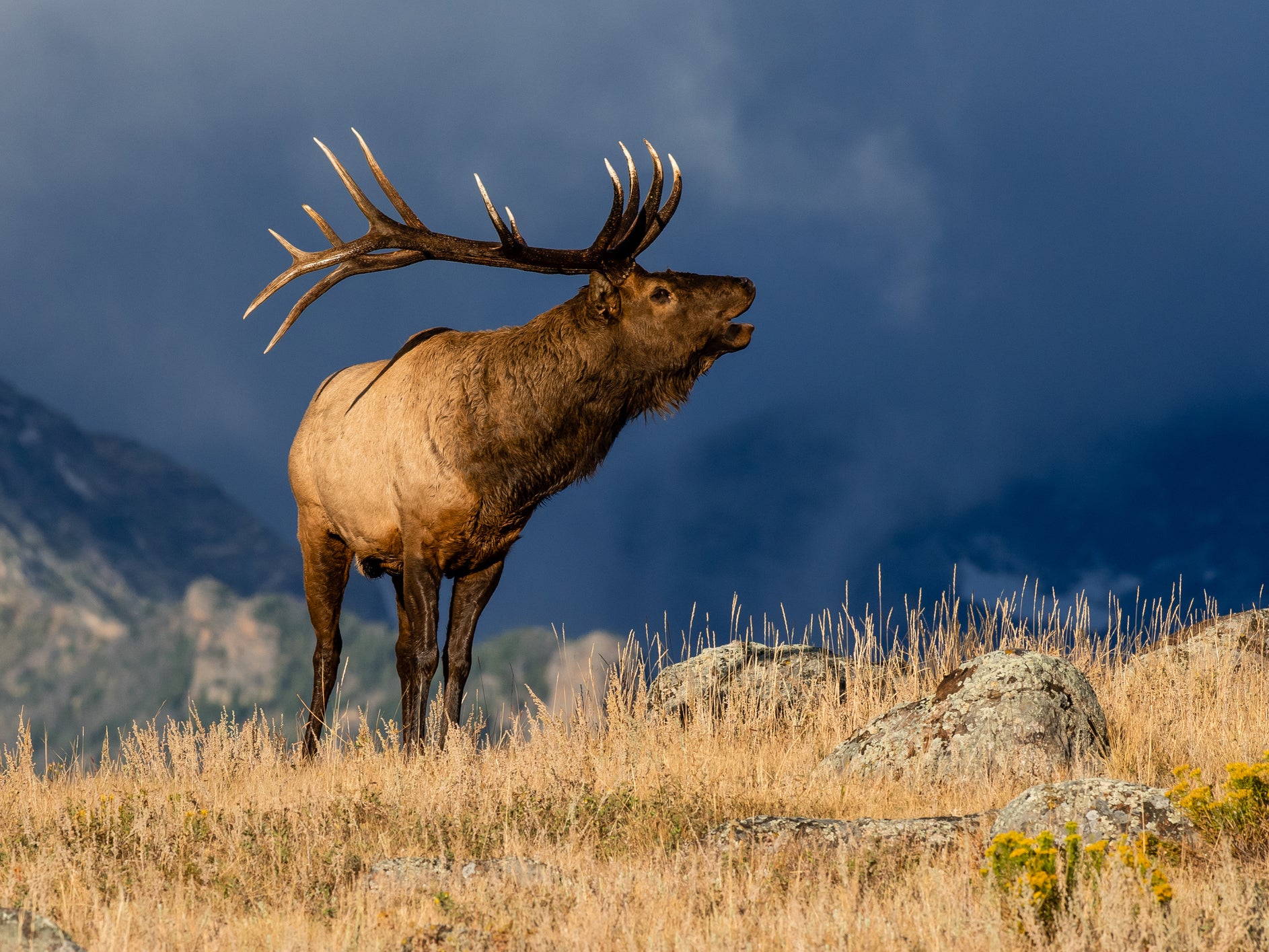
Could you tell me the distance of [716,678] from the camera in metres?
10.1

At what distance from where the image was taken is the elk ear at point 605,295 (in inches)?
328

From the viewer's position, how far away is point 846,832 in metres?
5.42

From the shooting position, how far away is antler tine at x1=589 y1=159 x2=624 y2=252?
26.9 ft

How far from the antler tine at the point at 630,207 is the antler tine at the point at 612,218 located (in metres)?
0.04

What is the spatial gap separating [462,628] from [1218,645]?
6212 millimetres

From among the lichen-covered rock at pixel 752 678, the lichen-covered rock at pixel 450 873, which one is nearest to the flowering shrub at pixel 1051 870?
the lichen-covered rock at pixel 450 873

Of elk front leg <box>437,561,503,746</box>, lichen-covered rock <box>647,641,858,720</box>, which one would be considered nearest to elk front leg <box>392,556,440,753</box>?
elk front leg <box>437,561,503,746</box>

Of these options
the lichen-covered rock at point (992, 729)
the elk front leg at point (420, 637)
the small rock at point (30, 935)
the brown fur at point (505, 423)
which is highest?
the brown fur at point (505, 423)

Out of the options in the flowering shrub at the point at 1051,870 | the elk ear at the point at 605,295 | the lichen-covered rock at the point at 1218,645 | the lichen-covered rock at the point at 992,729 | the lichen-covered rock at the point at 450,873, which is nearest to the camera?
the flowering shrub at the point at 1051,870

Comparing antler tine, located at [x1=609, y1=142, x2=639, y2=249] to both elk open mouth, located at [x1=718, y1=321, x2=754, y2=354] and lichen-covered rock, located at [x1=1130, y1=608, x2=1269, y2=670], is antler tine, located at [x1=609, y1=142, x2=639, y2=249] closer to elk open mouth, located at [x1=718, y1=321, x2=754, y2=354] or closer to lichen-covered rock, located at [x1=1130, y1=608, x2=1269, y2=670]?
elk open mouth, located at [x1=718, y1=321, x2=754, y2=354]

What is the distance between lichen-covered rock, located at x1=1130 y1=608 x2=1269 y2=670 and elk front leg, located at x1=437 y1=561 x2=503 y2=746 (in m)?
5.32

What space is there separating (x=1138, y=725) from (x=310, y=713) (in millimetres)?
5854

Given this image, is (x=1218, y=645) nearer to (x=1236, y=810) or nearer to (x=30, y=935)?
(x=1236, y=810)

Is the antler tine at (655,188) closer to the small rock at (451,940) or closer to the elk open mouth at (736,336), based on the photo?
the elk open mouth at (736,336)
